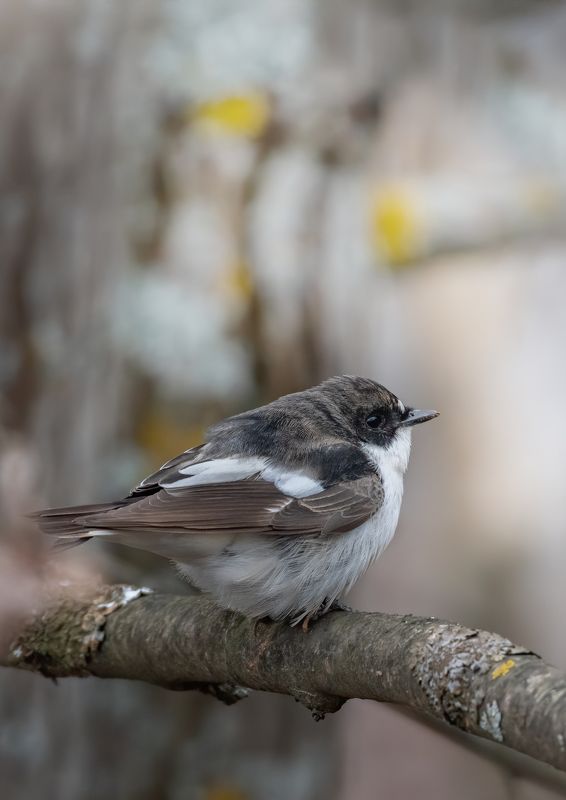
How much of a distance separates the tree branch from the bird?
106mm

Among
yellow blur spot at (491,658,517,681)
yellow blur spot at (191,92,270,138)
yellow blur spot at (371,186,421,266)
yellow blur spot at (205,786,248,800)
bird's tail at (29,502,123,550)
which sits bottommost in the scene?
yellow blur spot at (205,786,248,800)

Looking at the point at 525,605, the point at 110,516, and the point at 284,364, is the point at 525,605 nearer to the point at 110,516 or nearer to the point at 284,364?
the point at 284,364

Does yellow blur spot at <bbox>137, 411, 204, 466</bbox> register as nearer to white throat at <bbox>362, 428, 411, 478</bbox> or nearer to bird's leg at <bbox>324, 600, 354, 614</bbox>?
white throat at <bbox>362, 428, 411, 478</bbox>

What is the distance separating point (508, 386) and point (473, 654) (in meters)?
6.03

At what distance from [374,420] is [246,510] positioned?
2.40 feet

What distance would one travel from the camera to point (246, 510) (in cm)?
290

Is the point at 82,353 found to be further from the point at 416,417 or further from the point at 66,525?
the point at 66,525

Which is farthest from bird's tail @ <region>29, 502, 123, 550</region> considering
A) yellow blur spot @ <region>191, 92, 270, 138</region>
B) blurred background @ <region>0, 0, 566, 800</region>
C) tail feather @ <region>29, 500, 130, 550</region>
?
yellow blur spot @ <region>191, 92, 270, 138</region>

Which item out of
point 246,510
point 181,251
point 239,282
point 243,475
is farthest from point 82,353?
point 246,510

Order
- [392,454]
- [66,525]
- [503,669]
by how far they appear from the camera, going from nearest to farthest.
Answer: [503,669], [66,525], [392,454]

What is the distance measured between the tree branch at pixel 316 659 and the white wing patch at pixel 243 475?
0.32 meters

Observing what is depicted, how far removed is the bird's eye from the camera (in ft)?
11.4

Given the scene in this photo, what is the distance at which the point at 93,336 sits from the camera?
4410 millimetres

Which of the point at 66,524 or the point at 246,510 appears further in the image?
the point at 246,510
